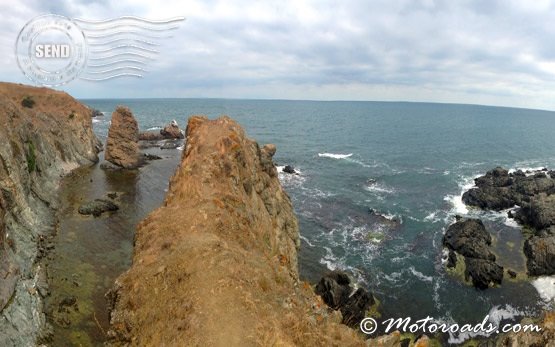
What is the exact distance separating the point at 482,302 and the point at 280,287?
1212 inches

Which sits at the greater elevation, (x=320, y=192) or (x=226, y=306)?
(x=226, y=306)

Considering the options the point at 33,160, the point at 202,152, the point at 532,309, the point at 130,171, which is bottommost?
the point at 532,309

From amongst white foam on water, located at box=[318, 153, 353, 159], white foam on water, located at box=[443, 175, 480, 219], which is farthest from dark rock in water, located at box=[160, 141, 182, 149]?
white foam on water, located at box=[443, 175, 480, 219]

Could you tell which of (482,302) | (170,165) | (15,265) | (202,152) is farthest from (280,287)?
(170,165)

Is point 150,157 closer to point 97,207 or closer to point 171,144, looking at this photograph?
point 171,144

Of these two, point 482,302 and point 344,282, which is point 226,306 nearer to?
point 344,282

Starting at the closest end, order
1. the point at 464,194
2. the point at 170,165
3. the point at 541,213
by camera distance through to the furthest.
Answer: the point at 541,213, the point at 464,194, the point at 170,165

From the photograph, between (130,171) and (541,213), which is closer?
(541,213)

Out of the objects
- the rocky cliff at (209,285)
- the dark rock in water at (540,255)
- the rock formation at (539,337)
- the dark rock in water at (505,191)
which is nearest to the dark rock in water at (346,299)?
the rock formation at (539,337)

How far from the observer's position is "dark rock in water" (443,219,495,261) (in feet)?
144

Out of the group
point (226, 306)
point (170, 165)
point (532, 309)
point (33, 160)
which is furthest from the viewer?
point (170, 165)

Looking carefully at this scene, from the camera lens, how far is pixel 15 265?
2741cm

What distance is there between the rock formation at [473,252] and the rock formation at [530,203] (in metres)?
4.93

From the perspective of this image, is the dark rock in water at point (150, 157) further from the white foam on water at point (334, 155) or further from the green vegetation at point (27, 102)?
the white foam on water at point (334, 155)
